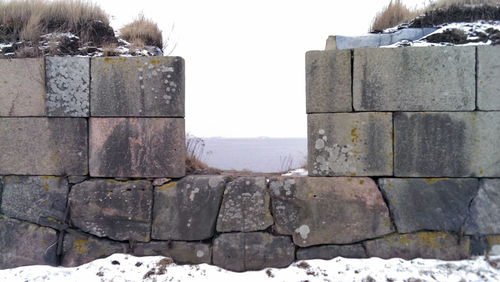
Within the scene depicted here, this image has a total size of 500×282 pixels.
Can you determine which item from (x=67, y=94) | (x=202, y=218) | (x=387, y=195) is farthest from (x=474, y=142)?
(x=67, y=94)

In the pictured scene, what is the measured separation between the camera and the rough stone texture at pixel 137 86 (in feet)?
10.1

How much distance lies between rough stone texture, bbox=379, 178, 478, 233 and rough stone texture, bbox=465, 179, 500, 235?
0.20 feet

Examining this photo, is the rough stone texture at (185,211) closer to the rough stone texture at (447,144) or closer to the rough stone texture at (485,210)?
the rough stone texture at (447,144)

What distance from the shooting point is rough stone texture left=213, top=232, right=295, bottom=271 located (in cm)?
306

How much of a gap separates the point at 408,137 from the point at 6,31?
460 centimetres

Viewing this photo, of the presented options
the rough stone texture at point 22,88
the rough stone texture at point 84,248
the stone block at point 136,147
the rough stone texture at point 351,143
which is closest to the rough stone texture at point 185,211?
the stone block at point 136,147

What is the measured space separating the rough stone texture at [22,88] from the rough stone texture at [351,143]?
9.08 ft

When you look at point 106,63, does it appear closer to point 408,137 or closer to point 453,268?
point 408,137

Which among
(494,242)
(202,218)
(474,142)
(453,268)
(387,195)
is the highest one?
(474,142)

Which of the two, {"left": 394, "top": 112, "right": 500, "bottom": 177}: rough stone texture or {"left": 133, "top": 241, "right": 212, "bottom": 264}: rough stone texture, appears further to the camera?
{"left": 133, "top": 241, "right": 212, "bottom": 264}: rough stone texture

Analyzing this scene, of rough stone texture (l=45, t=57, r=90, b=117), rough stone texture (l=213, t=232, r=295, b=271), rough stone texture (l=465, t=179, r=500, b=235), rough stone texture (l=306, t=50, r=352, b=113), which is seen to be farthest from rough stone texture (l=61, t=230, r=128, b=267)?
rough stone texture (l=465, t=179, r=500, b=235)


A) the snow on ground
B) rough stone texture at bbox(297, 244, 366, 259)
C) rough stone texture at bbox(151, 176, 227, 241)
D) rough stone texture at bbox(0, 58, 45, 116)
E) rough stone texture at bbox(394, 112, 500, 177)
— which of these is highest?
rough stone texture at bbox(0, 58, 45, 116)

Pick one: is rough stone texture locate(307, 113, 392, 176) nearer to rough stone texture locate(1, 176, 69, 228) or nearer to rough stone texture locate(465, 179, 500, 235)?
rough stone texture locate(465, 179, 500, 235)

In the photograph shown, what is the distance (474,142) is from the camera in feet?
9.75
